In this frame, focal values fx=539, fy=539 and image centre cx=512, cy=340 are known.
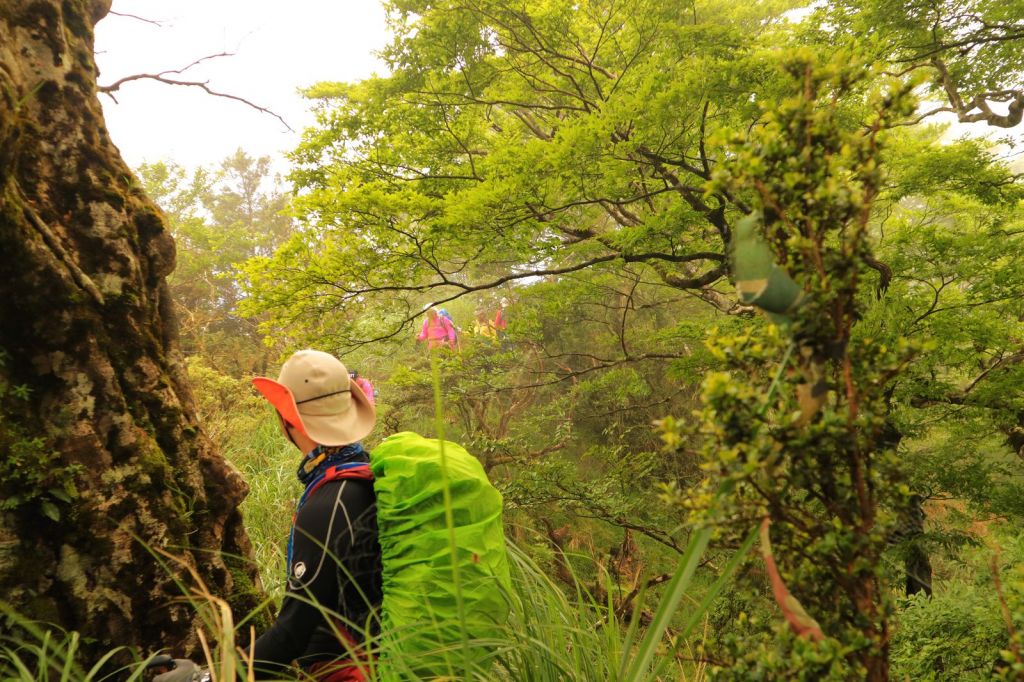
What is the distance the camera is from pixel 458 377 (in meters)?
8.48

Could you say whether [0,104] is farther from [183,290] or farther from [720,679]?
[183,290]

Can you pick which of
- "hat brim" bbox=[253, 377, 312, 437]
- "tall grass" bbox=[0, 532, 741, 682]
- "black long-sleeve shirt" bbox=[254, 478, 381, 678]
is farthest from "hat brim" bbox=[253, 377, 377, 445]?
"tall grass" bbox=[0, 532, 741, 682]

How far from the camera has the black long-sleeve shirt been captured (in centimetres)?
153

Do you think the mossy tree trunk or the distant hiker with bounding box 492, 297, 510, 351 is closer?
the mossy tree trunk

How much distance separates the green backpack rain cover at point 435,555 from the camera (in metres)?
1.44

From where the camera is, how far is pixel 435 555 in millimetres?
1470

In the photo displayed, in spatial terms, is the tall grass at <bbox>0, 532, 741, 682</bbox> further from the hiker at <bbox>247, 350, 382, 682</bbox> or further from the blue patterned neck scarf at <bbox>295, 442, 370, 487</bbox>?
the blue patterned neck scarf at <bbox>295, 442, 370, 487</bbox>

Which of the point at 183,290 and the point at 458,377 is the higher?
the point at 183,290

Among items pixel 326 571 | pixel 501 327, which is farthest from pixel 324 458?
pixel 501 327

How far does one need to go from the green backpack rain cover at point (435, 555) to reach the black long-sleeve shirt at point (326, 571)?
75mm

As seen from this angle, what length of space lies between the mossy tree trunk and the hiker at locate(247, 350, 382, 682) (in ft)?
1.51

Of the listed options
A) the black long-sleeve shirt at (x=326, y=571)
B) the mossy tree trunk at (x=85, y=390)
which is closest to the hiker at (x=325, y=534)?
the black long-sleeve shirt at (x=326, y=571)

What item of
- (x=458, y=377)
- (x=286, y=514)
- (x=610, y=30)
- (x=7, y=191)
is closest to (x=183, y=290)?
(x=458, y=377)

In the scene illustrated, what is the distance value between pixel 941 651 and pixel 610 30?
17.0 ft
